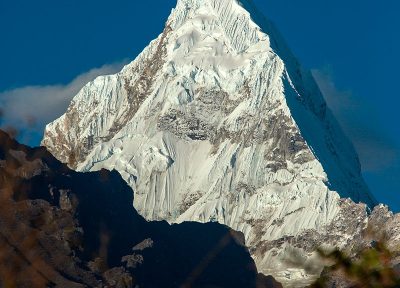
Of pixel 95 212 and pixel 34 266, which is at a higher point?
pixel 95 212

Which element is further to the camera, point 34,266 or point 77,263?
point 77,263

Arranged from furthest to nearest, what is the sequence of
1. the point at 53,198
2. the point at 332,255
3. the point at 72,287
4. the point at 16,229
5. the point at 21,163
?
the point at 53,198, the point at 72,287, the point at 16,229, the point at 21,163, the point at 332,255

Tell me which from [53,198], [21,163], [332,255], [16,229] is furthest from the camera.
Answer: [53,198]

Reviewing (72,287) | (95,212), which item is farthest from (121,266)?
(72,287)

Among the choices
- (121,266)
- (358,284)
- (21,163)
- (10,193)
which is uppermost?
(121,266)

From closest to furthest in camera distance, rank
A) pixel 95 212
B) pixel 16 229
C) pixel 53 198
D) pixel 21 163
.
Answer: pixel 21 163
pixel 16 229
pixel 53 198
pixel 95 212

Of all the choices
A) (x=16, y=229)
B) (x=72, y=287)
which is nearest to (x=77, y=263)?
(x=72, y=287)

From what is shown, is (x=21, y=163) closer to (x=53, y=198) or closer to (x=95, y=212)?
(x=53, y=198)

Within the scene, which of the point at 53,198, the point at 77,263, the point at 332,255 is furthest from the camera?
the point at 53,198

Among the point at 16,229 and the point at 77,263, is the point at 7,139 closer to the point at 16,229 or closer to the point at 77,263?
the point at 16,229

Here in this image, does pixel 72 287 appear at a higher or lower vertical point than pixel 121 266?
lower
